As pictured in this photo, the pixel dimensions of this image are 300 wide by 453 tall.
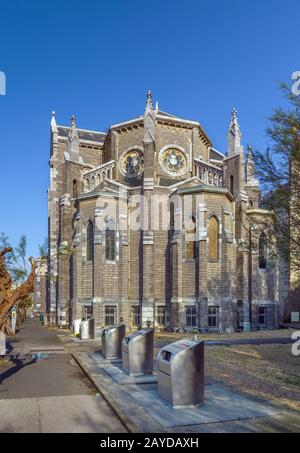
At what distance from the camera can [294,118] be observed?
36.6 ft

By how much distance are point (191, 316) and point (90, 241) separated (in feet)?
29.5

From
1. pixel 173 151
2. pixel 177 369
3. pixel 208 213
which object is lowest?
pixel 177 369

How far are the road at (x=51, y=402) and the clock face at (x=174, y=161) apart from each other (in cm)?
2439

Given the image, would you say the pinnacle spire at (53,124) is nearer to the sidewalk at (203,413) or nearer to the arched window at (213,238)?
the arched window at (213,238)

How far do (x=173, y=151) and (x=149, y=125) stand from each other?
535 cm

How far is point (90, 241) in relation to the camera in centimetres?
2855

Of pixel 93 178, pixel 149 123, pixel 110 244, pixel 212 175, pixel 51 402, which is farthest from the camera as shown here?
pixel 212 175

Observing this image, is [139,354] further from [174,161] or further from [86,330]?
[174,161]

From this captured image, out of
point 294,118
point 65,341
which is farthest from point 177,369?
point 65,341

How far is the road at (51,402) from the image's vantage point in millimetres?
6492

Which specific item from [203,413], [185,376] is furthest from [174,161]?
[203,413]

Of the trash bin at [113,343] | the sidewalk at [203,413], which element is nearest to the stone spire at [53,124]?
the trash bin at [113,343]

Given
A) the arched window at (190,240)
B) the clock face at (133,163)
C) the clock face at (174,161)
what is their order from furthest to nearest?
the clock face at (174,161) → the clock face at (133,163) → the arched window at (190,240)

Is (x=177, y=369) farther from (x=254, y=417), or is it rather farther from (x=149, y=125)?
(x=149, y=125)
